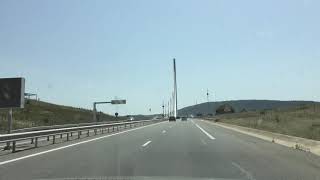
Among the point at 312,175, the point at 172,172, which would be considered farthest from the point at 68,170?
the point at 312,175

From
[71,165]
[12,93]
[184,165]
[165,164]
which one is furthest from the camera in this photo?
[12,93]

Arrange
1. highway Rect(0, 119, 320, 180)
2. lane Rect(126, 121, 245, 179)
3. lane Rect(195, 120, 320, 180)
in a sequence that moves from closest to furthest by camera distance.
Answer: highway Rect(0, 119, 320, 180)
lane Rect(126, 121, 245, 179)
lane Rect(195, 120, 320, 180)

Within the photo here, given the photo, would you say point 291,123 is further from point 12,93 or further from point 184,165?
point 184,165

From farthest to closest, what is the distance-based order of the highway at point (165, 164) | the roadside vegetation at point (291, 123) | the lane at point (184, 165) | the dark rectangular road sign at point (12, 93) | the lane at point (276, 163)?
the roadside vegetation at point (291, 123) < the dark rectangular road sign at point (12, 93) < the lane at point (276, 163) < the lane at point (184, 165) < the highway at point (165, 164)

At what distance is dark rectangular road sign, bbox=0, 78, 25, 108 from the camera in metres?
30.7

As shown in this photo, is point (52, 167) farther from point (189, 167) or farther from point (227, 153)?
point (227, 153)

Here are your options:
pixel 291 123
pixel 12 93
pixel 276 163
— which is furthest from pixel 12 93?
pixel 291 123

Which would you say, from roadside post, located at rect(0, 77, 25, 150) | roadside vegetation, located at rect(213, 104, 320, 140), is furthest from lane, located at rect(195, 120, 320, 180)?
roadside post, located at rect(0, 77, 25, 150)

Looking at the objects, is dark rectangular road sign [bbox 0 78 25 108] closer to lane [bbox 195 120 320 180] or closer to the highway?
the highway

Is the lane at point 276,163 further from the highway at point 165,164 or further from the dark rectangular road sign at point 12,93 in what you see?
the dark rectangular road sign at point 12,93

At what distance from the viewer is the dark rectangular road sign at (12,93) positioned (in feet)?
101

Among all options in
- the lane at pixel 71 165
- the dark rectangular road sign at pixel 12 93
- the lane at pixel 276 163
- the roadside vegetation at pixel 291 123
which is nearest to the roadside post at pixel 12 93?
the dark rectangular road sign at pixel 12 93

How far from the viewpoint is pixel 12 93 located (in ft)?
101

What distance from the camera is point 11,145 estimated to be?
25156mm
